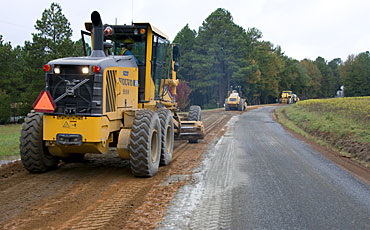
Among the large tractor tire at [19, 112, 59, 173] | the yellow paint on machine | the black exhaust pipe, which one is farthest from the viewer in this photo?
the black exhaust pipe

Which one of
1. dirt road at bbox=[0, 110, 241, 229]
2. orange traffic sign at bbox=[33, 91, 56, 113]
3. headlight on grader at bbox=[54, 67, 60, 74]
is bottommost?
dirt road at bbox=[0, 110, 241, 229]

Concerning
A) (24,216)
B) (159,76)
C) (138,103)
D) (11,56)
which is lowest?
(24,216)

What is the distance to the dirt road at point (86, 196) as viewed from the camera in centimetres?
446

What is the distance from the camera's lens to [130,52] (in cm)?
824

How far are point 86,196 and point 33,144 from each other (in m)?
1.87

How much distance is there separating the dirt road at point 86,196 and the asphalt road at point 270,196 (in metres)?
0.37

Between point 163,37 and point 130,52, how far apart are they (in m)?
1.18

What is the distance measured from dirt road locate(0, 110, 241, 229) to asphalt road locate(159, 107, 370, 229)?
37 cm

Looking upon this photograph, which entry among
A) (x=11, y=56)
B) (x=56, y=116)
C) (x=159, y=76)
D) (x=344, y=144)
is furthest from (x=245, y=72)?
(x=56, y=116)

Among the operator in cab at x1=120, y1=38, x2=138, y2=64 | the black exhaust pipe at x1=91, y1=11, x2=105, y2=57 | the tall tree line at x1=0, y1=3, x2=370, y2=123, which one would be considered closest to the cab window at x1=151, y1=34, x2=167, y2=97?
the operator in cab at x1=120, y1=38, x2=138, y2=64

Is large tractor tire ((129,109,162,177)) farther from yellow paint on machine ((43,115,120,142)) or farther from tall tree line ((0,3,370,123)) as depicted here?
tall tree line ((0,3,370,123))

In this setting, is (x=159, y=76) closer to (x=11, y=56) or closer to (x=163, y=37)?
(x=163, y=37)

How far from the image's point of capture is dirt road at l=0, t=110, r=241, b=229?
4.46 m

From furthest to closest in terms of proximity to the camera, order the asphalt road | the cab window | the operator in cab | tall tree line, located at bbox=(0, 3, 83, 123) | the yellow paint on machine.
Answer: tall tree line, located at bbox=(0, 3, 83, 123), the cab window, the operator in cab, the yellow paint on machine, the asphalt road
